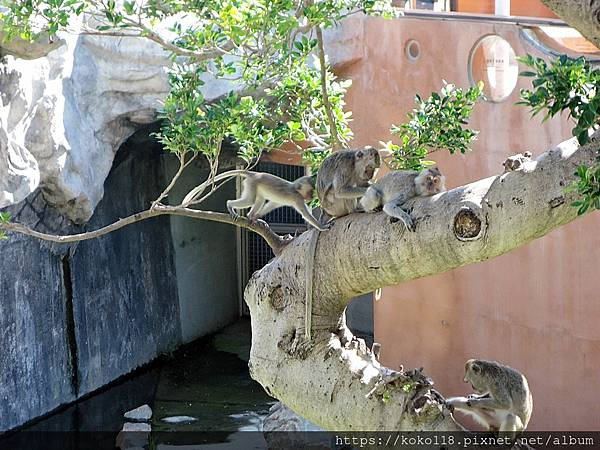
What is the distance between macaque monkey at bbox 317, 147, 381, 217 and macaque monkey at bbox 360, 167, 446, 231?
23cm

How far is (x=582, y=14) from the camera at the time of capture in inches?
144

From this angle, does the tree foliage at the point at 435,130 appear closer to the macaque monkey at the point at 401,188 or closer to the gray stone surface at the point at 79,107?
the macaque monkey at the point at 401,188

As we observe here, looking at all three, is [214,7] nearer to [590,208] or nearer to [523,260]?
[590,208]

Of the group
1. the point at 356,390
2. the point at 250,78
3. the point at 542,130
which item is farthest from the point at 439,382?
the point at 356,390

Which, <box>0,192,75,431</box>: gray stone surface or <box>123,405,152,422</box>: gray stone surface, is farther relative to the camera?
<box>123,405,152,422</box>: gray stone surface

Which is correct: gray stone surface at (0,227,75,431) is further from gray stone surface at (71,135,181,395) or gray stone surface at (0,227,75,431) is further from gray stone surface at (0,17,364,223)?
gray stone surface at (0,17,364,223)

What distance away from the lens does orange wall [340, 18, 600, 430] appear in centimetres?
805

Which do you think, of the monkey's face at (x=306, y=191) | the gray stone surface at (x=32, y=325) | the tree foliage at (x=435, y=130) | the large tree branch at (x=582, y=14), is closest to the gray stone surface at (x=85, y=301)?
the gray stone surface at (x=32, y=325)

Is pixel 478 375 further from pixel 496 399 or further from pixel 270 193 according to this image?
pixel 270 193

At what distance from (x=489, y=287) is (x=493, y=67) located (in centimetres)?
207

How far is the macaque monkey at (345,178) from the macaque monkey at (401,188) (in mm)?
232

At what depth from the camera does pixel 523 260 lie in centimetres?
854

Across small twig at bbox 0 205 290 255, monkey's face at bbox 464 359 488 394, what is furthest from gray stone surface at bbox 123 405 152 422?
monkey's face at bbox 464 359 488 394

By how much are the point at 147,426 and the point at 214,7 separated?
621 centimetres
